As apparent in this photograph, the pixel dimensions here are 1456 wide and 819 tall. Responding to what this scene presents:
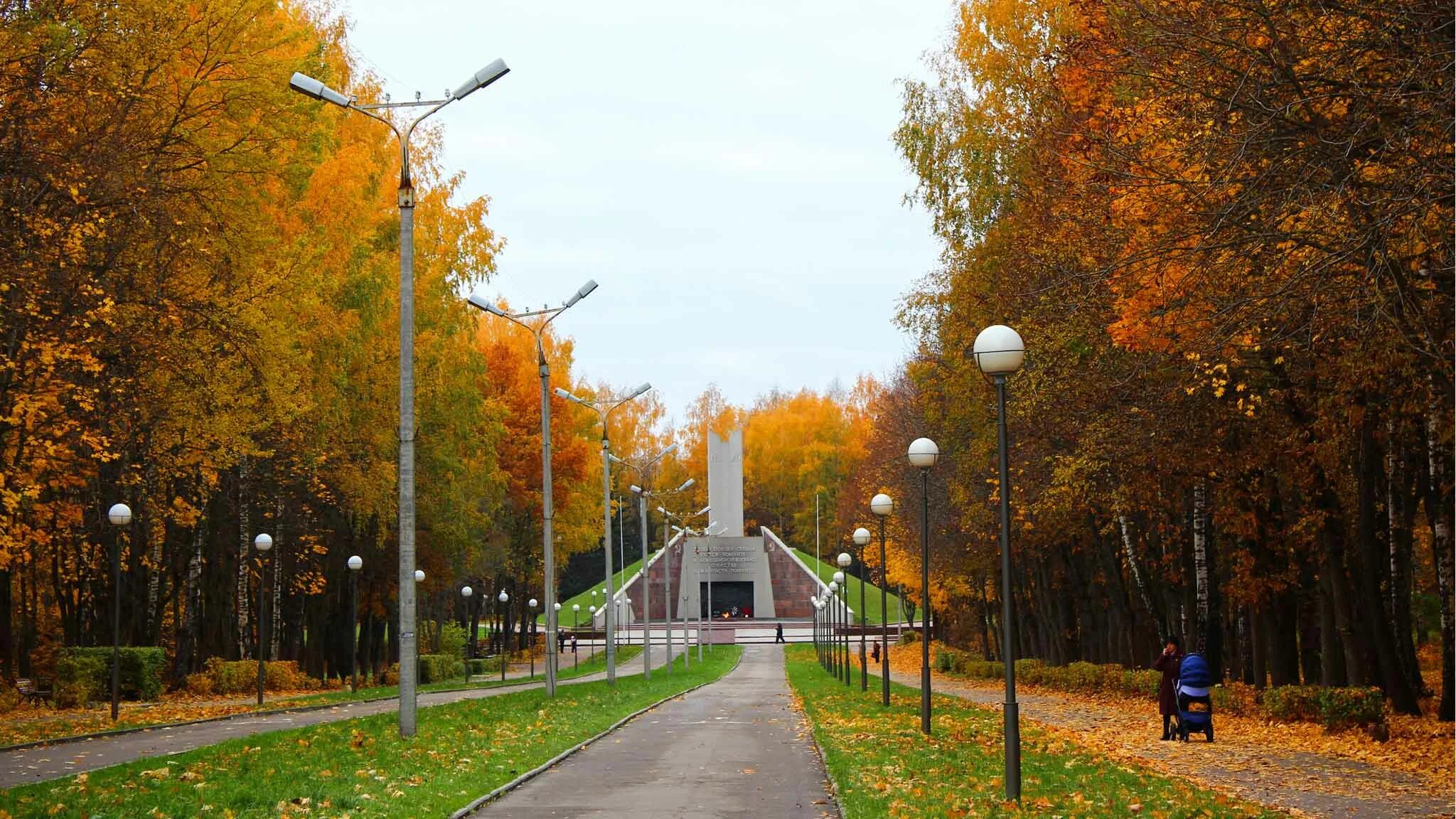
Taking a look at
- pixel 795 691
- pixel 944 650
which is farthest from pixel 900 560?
pixel 795 691

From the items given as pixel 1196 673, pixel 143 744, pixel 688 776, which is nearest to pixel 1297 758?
pixel 1196 673

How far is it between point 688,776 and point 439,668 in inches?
1277

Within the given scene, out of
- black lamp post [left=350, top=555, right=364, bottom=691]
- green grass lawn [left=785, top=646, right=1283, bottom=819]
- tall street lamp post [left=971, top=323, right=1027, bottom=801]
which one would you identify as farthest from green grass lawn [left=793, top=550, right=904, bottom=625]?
tall street lamp post [left=971, top=323, right=1027, bottom=801]

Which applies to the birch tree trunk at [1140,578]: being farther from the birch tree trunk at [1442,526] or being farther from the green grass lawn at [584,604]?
the green grass lawn at [584,604]

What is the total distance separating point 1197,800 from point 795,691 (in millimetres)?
22201

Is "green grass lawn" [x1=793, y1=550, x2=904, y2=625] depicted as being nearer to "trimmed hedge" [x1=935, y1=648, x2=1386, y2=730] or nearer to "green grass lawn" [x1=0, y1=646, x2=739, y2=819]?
"trimmed hedge" [x1=935, y1=648, x2=1386, y2=730]

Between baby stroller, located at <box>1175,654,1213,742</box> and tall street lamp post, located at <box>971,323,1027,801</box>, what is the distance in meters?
6.58

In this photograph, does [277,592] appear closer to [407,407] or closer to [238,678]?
[238,678]

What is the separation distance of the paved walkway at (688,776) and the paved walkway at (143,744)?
465 cm

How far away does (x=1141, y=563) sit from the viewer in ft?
96.3

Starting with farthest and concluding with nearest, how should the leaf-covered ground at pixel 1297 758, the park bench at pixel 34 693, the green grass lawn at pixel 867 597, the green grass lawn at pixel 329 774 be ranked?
1. the green grass lawn at pixel 867 597
2. the park bench at pixel 34 693
3. the leaf-covered ground at pixel 1297 758
4. the green grass lawn at pixel 329 774

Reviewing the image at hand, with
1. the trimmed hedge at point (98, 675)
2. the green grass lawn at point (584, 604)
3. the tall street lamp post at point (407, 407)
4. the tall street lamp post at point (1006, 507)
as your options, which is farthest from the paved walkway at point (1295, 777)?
the green grass lawn at point (584, 604)

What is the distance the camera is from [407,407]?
56.4 ft

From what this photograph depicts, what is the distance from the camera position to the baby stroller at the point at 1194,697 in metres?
17.7
